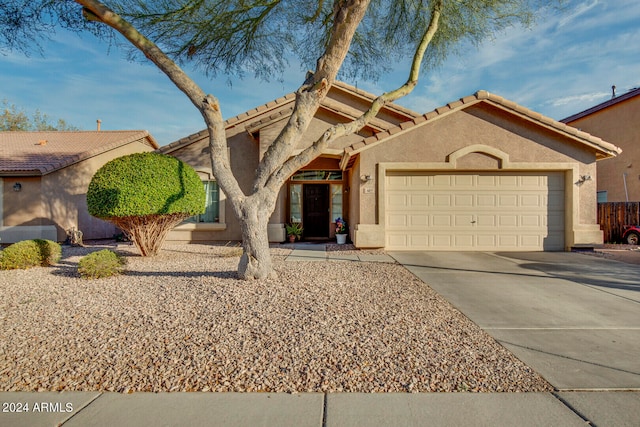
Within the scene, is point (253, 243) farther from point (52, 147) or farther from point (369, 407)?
point (52, 147)

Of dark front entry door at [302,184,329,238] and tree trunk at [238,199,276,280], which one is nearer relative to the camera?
tree trunk at [238,199,276,280]

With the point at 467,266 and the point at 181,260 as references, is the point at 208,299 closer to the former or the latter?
the point at 181,260

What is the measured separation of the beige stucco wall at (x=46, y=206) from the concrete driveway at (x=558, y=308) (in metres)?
13.4

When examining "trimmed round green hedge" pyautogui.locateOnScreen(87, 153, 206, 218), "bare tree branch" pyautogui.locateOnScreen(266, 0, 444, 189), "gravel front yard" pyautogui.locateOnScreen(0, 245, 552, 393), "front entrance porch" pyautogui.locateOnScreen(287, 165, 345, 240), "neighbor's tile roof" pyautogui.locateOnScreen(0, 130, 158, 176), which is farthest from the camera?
"front entrance porch" pyautogui.locateOnScreen(287, 165, 345, 240)

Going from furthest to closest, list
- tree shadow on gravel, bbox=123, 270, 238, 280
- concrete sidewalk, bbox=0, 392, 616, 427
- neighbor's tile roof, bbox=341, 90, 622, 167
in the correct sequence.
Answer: neighbor's tile roof, bbox=341, 90, 622, 167 → tree shadow on gravel, bbox=123, 270, 238, 280 → concrete sidewalk, bbox=0, 392, 616, 427

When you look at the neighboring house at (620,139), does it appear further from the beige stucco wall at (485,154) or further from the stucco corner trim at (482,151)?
the stucco corner trim at (482,151)

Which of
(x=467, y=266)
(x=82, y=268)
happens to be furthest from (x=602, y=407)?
(x=82, y=268)

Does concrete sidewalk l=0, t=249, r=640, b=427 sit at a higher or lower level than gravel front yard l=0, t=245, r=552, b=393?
lower

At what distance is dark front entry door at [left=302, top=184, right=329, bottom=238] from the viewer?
1448 centimetres

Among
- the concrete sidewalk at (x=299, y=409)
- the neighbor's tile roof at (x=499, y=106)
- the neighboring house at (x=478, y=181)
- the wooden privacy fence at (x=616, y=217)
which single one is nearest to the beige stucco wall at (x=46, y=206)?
the neighboring house at (x=478, y=181)

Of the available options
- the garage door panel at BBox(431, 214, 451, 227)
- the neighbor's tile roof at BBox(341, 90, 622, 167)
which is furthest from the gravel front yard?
the neighbor's tile roof at BBox(341, 90, 622, 167)

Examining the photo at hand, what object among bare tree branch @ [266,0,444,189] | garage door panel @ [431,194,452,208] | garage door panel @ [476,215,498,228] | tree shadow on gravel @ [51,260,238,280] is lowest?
tree shadow on gravel @ [51,260,238,280]

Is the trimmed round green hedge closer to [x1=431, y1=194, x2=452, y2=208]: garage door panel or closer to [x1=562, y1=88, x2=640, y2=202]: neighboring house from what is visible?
[x1=431, y1=194, x2=452, y2=208]: garage door panel

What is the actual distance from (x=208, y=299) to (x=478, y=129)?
30.6 feet
